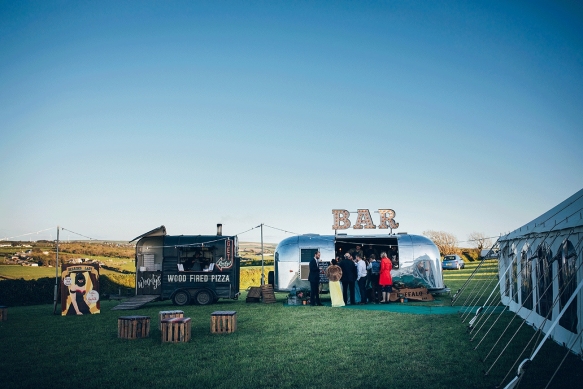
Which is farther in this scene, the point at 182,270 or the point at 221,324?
the point at 182,270

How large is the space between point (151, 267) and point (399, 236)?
971 centimetres

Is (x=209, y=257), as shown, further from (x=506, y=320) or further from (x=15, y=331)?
(x=506, y=320)

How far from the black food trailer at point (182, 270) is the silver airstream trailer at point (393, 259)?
2096 millimetres

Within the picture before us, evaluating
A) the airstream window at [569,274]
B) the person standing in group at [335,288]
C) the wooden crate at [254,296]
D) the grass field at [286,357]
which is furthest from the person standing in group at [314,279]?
the airstream window at [569,274]

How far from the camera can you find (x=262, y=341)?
28.6ft

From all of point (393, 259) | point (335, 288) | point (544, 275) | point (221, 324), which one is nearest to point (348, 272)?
point (335, 288)

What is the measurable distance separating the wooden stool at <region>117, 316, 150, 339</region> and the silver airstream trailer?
8.64 m

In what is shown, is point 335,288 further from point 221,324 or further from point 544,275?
point 544,275

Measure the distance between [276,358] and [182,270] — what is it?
9.69 m

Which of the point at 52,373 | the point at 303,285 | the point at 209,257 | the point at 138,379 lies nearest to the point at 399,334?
the point at 138,379

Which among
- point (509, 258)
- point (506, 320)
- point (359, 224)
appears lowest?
point (506, 320)

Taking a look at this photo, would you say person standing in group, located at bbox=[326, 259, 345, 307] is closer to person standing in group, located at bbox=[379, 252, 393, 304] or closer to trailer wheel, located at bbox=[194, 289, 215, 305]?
person standing in group, located at bbox=[379, 252, 393, 304]

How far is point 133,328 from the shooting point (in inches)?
360

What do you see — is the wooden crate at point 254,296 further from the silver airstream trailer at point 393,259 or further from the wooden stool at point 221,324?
the wooden stool at point 221,324
